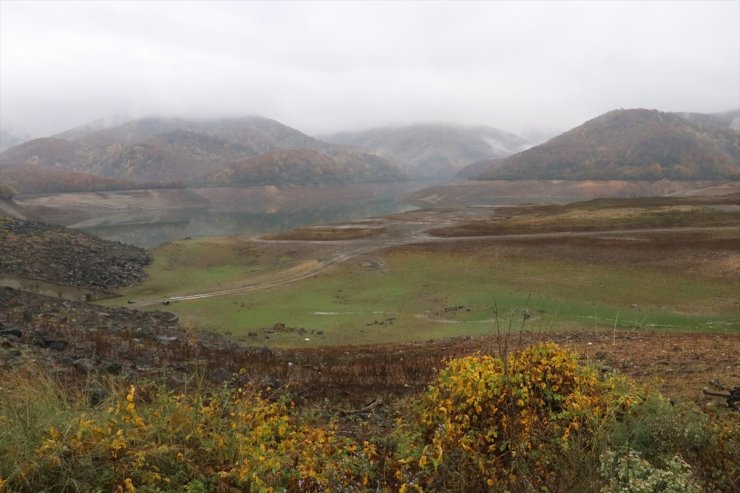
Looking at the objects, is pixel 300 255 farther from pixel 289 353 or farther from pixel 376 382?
pixel 376 382

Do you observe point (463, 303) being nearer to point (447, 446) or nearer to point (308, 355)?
point (308, 355)

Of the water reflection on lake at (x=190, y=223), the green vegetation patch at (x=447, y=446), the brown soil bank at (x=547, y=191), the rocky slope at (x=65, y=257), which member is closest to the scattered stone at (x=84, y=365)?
the green vegetation patch at (x=447, y=446)

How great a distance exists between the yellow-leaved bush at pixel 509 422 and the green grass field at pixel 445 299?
33.2 ft

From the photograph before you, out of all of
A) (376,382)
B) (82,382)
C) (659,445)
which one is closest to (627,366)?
(376,382)

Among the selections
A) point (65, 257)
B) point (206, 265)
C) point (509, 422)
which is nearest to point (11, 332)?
point (509, 422)

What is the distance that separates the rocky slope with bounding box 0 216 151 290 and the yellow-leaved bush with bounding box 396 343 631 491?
36.1m

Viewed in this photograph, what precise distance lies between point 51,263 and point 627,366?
41046 millimetres

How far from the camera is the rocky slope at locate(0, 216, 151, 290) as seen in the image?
35.7 metres

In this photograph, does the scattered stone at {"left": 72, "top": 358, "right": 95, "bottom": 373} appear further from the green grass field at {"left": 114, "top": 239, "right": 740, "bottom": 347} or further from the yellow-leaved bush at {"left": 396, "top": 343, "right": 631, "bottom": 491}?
the green grass field at {"left": 114, "top": 239, "right": 740, "bottom": 347}

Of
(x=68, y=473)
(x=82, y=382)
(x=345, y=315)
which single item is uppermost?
(x=68, y=473)

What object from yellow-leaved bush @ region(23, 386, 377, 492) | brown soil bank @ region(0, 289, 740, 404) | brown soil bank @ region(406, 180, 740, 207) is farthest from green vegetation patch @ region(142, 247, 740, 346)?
brown soil bank @ region(406, 180, 740, 207)

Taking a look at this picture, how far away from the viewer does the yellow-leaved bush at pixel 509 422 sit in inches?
198

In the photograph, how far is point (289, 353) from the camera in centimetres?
1844

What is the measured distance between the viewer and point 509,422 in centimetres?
573
